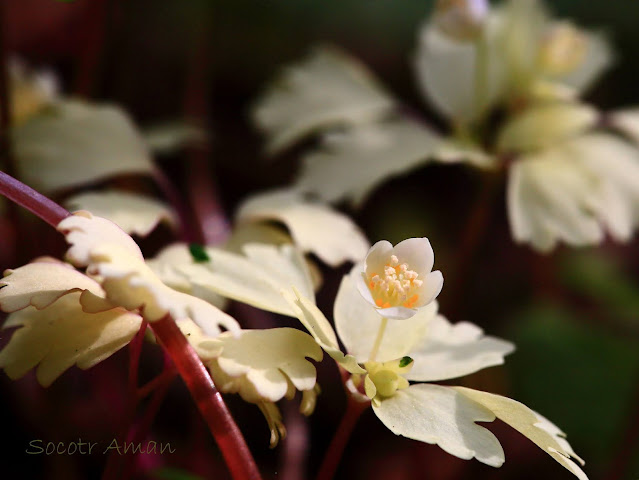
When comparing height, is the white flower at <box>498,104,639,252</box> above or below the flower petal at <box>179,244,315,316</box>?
below

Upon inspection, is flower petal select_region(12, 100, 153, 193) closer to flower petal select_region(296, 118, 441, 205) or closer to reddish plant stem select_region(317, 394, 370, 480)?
flower petal select_region(296, 118, 441, 205)

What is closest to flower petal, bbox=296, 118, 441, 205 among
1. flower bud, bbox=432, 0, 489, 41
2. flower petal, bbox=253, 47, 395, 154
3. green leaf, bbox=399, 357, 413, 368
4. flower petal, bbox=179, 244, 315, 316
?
flower petal, bbox=253, 47, 395, 154

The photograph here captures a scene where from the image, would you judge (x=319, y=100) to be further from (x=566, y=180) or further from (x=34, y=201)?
(x=34, y=201)

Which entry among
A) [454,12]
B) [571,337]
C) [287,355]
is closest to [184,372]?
[287,355]

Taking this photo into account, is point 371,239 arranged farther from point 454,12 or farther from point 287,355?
point 287,355

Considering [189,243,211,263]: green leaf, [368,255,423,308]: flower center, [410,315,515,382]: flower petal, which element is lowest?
[410,315,515,382]: flower petal

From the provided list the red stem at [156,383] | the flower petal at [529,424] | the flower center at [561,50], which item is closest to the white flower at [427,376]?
the flower petal at [529,424]

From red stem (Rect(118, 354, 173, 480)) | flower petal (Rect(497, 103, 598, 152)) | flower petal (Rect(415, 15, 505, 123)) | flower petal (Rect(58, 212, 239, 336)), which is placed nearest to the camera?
flower petal (Rect(58, 212, 239, 336))

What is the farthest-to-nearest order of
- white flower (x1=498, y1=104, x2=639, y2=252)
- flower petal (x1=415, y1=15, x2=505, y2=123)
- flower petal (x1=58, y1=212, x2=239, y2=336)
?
flower petal (x1=415, y1=15, x2=505, y2=123)
white flower (x1=498, y1=104, x2=639, y2=252)
flower petal (x1=58, y1=212, x2=239, y2=336)
